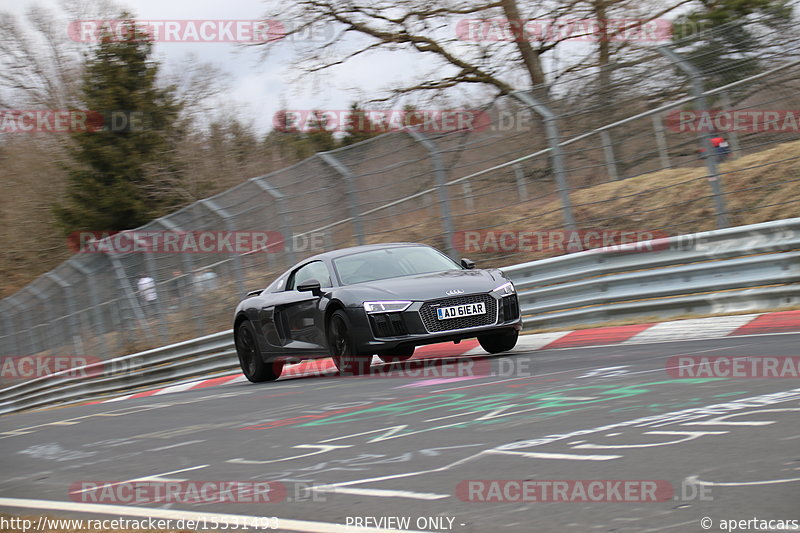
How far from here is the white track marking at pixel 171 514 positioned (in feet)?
13.3

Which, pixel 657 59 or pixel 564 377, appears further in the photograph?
pixel 657 59

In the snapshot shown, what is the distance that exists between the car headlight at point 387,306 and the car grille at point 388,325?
38mm

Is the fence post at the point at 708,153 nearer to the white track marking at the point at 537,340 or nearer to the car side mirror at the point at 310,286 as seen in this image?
the white track marking at the point at 537,340

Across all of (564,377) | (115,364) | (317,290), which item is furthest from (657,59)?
(115,364)

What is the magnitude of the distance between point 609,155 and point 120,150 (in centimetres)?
3014

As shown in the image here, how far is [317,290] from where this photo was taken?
35.7 feet

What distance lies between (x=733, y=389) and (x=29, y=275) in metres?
42.3

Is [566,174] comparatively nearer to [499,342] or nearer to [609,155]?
[609,155]

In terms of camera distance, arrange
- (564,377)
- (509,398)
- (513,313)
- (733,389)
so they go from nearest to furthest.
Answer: (733,389)
(509,398)
(564,377)
(513,313)

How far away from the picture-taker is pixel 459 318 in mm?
9906

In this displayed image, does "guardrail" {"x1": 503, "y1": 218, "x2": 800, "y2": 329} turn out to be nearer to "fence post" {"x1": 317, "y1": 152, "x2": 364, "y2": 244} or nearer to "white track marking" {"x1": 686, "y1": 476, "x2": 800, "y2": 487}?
"fence post" {"x1": 317, "y1": 152, "x2": 364, "y2": 244}

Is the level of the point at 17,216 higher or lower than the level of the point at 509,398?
higher

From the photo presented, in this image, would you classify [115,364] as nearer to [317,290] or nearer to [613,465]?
[317,290]

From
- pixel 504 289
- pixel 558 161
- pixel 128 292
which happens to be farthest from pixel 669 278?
pixel 128 292
